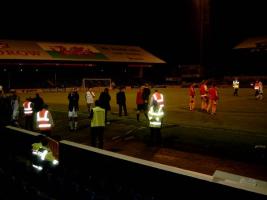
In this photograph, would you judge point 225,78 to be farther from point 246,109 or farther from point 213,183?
point 213,183

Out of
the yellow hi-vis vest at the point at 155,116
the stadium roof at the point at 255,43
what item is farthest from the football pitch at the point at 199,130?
the stadium roof at the point at 255,43

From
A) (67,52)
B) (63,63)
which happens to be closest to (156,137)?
(63,63)

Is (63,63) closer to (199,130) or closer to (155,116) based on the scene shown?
(199,130)

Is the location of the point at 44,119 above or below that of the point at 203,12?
below

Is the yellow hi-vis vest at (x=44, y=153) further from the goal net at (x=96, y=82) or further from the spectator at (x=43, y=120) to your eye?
the goal net at (x=96, y=82)

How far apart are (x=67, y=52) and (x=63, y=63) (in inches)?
101

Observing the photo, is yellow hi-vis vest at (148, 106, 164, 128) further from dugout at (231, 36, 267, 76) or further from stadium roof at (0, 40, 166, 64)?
dugout at (231, 36, 267, 76)

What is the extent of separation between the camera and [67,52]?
153 feet

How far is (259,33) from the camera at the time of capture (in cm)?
5975

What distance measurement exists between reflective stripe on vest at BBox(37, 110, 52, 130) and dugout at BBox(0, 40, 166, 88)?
31658 millimetres

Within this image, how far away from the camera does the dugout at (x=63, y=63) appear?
42781mm

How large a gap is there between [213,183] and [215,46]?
2305 inches

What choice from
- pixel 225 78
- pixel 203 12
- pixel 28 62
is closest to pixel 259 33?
pixel 225 78

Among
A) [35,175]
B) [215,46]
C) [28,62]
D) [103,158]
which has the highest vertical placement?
[215,46]
